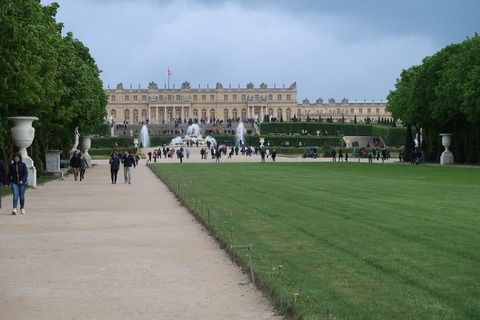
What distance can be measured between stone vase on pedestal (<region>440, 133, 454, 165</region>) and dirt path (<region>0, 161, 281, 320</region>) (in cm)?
3249

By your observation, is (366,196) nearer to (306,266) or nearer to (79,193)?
(79,193)

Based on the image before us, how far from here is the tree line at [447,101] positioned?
138 ft

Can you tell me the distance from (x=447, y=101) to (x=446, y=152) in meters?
3.76

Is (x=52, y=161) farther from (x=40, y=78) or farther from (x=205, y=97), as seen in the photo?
(x=205, y=97)

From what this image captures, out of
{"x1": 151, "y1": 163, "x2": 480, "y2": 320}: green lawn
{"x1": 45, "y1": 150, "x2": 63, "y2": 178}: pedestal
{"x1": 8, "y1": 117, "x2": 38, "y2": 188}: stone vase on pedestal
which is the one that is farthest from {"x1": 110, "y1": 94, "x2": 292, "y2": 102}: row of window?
{"x1": 151, "y1": 163, "x2": 480, "y2": 320}: green lawn

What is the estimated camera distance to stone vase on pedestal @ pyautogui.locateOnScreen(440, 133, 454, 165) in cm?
4703

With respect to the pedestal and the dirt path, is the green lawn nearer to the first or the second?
the dirt path

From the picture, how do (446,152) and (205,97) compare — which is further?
(205,97)

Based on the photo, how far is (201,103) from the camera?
16425cm

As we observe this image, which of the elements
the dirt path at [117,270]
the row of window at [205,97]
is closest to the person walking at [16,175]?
the dirt path at [117,270]

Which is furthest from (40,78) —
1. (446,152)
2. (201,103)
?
(201,103)

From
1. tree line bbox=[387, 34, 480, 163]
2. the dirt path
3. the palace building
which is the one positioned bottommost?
the dirt path

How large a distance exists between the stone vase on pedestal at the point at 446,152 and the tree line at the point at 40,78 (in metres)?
19.2

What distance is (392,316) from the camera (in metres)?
7.00
